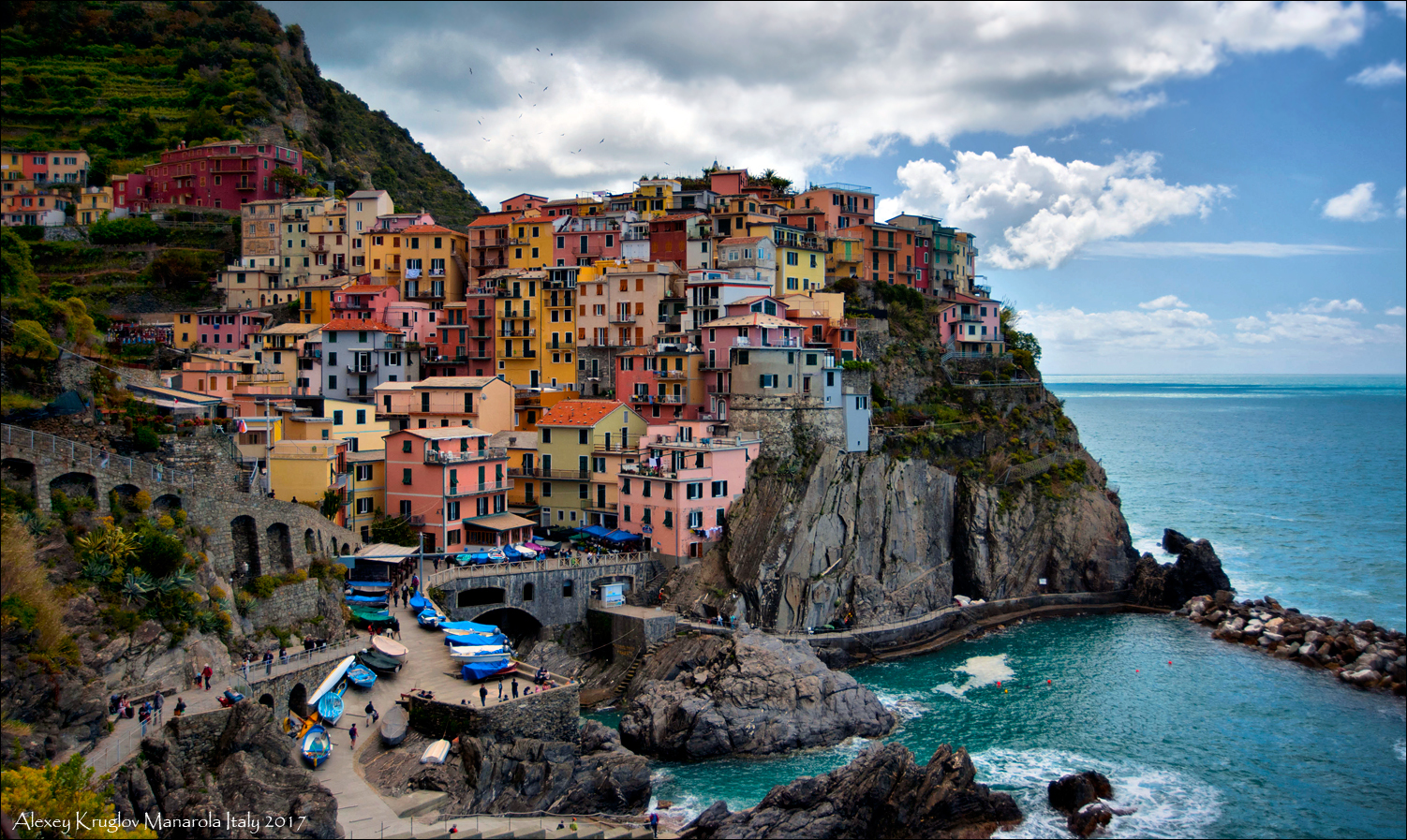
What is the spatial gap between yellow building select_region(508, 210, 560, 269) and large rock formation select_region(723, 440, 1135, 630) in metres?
28.3

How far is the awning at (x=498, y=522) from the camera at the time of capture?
51.4 meters

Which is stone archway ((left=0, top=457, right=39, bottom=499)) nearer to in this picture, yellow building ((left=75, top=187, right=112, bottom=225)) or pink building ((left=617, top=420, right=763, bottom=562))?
pink building ((left=617, top=420, right=763, bottom=562))

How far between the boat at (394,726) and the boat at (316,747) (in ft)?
6.74

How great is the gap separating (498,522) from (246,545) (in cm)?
1630

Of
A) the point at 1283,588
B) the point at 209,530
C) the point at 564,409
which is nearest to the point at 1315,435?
the point at 1283,588

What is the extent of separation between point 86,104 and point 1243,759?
115510mm

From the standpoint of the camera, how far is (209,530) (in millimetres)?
34844

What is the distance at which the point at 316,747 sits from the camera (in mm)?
29781

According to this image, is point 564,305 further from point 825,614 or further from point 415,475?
point 825,614

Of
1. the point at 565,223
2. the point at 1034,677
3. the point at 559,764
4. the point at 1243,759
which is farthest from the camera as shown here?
the point at 565,223

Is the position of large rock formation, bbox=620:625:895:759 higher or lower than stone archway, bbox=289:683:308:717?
lower

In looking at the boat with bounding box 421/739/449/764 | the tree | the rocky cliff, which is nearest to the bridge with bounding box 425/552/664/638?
the rocky cliff

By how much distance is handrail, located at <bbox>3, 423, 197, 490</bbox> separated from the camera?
30.0 metres

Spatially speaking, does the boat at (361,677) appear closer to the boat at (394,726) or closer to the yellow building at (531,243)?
the boat at (394,726)
